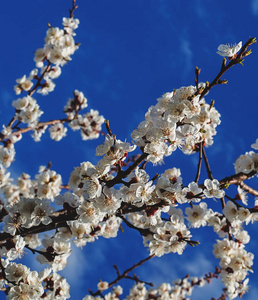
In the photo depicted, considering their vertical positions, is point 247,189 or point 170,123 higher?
point 170,123

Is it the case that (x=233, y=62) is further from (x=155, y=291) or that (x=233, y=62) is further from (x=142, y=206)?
(x=155, y=291)

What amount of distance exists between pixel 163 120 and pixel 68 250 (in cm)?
226

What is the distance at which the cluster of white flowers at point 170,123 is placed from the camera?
2.54 metres

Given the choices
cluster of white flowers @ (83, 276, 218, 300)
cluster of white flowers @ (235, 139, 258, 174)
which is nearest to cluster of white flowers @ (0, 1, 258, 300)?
cluster of white flowers @ (235, 139, 258, 174)

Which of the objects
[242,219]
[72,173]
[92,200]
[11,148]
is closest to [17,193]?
[11,148]

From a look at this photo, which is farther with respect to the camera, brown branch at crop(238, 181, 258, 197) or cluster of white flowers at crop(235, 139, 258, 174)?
brown branch at crop(238, 181, 258, 197)

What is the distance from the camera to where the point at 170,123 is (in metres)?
2.58

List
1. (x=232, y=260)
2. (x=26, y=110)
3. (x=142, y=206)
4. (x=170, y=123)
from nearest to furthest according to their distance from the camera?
(x=170, y=123) < (x=142, y=206) < (x=232, y=260) < (x=26, y=110)

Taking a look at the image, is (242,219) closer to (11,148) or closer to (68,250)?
(68,250)

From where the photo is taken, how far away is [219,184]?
3.00 m

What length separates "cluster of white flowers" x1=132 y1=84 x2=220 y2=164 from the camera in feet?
8.33

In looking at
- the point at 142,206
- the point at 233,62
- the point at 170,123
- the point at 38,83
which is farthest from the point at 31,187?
the point at 233,62

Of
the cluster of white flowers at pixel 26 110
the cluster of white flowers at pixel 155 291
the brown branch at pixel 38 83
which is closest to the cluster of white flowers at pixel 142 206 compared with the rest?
the cluster of white flowers at pixel 26 110

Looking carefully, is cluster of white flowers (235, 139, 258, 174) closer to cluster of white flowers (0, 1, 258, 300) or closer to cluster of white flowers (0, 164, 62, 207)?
cluster of white flowers (0, 1, 258, 300)
